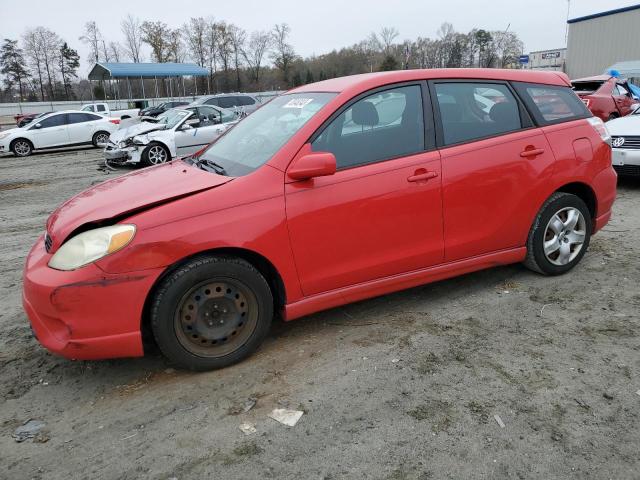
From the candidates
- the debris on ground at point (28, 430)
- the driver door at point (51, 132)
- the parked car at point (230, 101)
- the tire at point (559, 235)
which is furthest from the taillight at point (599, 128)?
the driver door at point (51, 132)

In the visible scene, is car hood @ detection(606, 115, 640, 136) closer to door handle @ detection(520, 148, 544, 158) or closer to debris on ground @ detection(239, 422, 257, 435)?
door handle @ detection(520, 148, 544, 158)

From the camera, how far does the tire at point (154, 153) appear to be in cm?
1261

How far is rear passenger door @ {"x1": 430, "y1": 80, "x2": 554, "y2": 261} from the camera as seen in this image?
3.79 m

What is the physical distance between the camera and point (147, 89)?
52.7 meters

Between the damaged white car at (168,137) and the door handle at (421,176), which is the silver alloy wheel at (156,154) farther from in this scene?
the door handle at (421,176)

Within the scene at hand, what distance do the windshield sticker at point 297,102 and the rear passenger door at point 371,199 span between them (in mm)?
151

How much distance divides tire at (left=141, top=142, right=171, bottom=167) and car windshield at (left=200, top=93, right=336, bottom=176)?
9.00 metres

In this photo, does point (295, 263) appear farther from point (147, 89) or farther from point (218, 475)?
point (147, 89)

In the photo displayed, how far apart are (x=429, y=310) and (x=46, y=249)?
2.75 meters

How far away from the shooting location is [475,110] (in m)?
3.99

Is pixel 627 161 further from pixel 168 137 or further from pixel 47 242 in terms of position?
pixel 168 137

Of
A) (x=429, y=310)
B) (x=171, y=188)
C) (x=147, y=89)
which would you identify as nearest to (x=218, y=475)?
(x=171, y=188)

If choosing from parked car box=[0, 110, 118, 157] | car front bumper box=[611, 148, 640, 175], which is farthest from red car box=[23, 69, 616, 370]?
parked car box=[0, 110, 118, 157]

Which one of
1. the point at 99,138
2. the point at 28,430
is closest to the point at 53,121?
the point at 99,138
